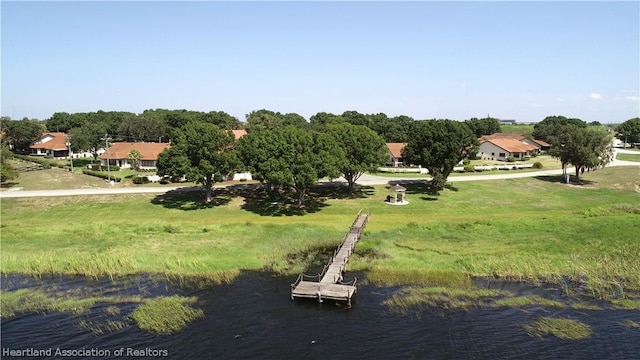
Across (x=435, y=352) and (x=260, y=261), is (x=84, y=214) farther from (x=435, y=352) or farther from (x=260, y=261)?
(x=435, y=352)

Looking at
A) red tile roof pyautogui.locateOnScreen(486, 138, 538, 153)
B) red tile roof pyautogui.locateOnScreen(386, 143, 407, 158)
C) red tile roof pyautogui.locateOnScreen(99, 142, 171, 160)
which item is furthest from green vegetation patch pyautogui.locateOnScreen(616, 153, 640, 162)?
red tile roof pyautogui.locateOnScreen(99, 142, 171, 160)

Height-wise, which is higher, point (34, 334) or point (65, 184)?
point (65, 184)

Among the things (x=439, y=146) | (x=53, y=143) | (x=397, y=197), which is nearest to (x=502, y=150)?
(x=439, y=146)

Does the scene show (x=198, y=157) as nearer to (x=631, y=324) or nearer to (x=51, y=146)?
(x=631, y=324)

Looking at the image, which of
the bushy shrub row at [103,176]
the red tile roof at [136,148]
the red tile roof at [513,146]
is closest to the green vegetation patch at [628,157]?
the red tile roof at [513,146]

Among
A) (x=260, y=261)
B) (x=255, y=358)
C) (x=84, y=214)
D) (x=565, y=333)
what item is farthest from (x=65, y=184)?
(x=565, y=333)

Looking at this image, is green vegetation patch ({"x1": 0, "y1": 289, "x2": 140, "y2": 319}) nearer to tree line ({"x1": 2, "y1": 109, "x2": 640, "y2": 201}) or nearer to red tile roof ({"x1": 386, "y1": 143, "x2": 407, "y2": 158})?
tree line ({"x1": 2, "y1": 109, "x2": 640, "y2": 201})
